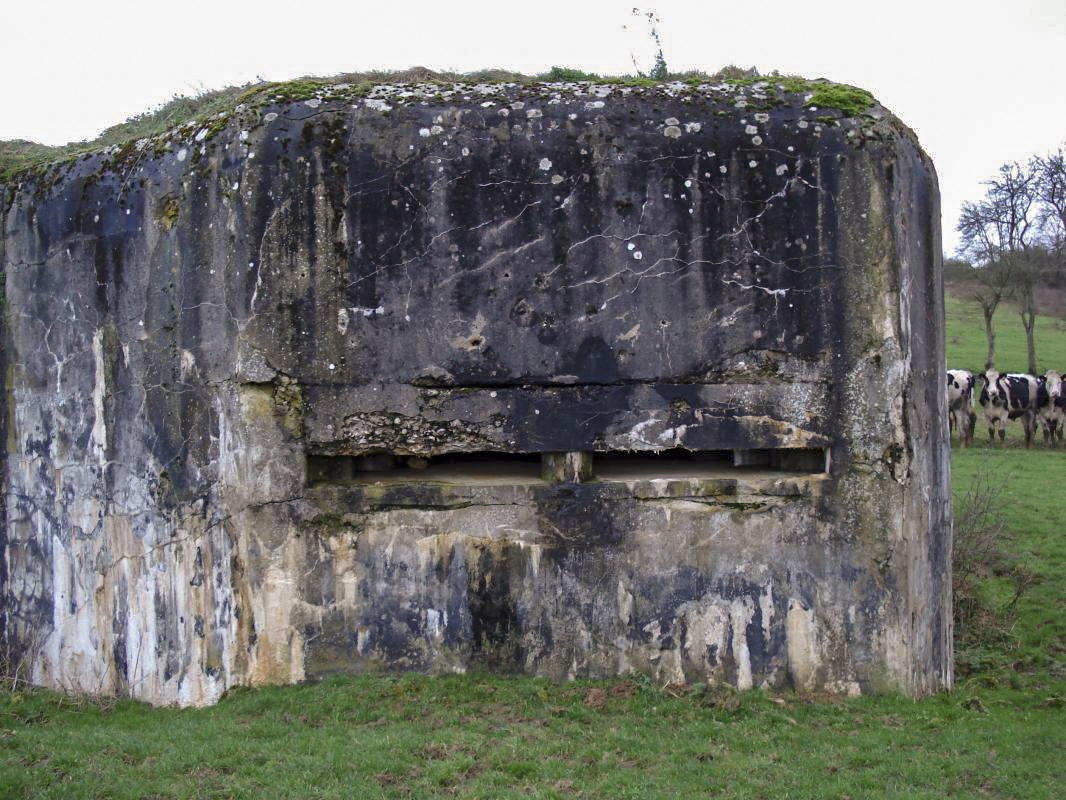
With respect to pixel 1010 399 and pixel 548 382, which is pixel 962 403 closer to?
pixel 1010 399

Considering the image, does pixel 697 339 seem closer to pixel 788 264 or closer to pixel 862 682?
pixel 788 264

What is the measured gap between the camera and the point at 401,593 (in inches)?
239

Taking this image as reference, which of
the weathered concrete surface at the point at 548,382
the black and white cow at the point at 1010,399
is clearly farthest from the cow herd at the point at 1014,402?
the weathered concrete surface at the point at 548,382

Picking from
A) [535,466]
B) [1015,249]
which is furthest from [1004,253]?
[535,466]

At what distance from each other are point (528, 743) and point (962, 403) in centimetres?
1703

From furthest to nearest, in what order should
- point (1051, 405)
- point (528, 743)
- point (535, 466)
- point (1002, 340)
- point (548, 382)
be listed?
1. point (1002, 340)
2. point (1051, 405)
3. point (535, 466)
4. point (548, 382)
5. point (528, 743)

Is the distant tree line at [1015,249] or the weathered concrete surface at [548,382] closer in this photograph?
the weathered concrete surface at [548,382]

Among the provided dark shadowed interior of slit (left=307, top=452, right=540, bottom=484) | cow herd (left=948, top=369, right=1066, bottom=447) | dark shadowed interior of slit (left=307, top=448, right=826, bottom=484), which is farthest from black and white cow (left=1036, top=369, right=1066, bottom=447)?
dark shadowed interior of slit (left=307, top=452, right=540, bottom=484)

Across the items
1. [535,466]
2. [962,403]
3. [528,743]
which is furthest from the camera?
[962,403]

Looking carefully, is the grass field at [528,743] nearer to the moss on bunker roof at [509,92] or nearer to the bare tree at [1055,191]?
the moss on bunker roof at [509,92]

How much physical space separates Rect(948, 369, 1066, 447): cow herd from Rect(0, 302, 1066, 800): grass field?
1426 centimetres

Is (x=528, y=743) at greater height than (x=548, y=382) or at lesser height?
lesser

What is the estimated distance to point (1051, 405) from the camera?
65.1ft

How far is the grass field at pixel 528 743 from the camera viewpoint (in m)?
4.89
